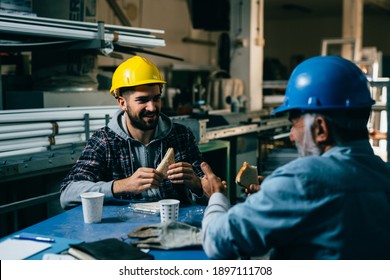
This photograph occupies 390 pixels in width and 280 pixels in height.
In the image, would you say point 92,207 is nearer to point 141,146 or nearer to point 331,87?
point 141,146

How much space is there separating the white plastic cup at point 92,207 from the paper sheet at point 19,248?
27cm

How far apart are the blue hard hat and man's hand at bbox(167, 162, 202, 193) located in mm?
903

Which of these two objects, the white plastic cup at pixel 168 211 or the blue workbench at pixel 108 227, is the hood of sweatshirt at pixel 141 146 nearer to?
the blue workbench at pixel 108 227

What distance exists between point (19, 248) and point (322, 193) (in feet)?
3.29

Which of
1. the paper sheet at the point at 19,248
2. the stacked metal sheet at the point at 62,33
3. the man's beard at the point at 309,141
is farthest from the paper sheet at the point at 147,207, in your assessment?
the stacked metal sheet at the point at 62,33

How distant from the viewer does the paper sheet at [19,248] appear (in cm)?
150

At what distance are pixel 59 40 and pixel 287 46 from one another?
36.4ft

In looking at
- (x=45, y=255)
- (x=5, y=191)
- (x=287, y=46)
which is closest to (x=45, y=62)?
(x=5, y=191)

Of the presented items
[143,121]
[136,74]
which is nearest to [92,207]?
[143,121]

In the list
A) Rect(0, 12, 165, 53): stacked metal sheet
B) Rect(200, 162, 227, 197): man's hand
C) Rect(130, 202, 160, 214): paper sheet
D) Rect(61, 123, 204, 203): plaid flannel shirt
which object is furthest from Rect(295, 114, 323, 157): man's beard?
Rect(0, 12, 165, 53): stacked metal sheet

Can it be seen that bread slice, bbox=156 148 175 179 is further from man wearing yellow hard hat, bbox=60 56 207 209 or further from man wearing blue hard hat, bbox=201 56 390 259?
man wearing blue hard hat, bbox=201 56 390 259

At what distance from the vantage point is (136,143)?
98.7 inches

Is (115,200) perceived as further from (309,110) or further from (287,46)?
(287,46)

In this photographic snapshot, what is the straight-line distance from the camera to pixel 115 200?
7.20ft
